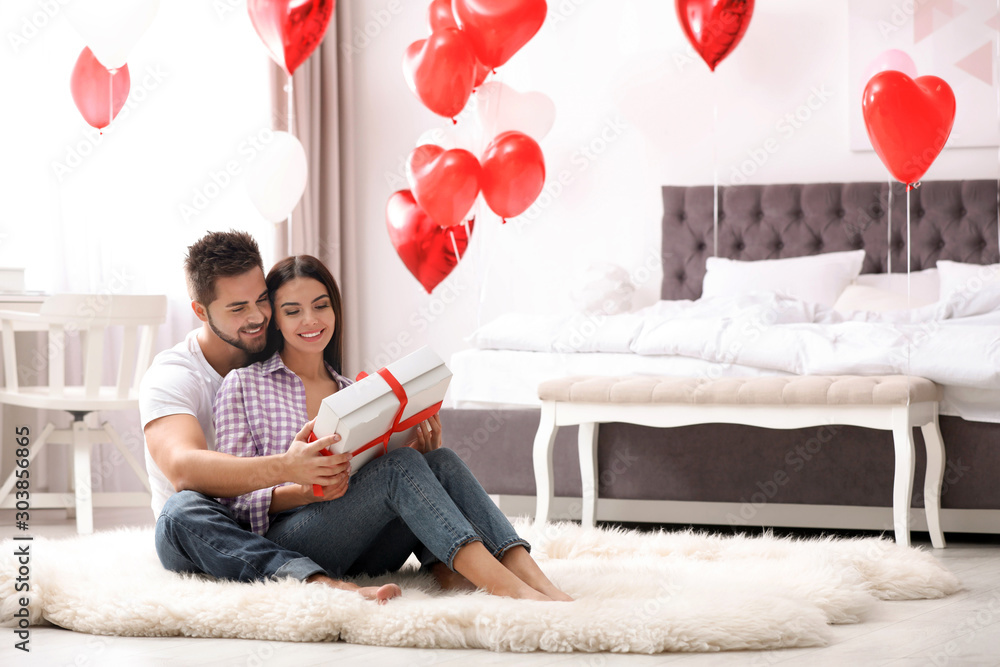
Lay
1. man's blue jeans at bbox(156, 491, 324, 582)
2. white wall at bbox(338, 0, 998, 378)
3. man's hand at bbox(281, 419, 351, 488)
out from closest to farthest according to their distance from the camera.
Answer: man's hand at bbox(281, 419, 351, 488)
man's blue jeans at bbox(156, 491, 324, 582)
white wall at bbox(338, 0, 998, 378)

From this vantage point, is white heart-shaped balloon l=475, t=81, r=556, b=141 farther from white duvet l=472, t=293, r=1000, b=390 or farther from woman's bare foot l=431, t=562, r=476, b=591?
woman's bare foot l=431, t=562, r=476, b=591

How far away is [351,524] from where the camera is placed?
1.72 meters

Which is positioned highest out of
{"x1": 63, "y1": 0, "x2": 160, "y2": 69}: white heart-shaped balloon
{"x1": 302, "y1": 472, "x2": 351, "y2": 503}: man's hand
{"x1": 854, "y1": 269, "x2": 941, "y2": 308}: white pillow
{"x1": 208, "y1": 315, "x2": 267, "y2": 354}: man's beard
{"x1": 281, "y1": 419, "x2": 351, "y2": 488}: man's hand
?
{"x1": 63, "y1": 0, "x2": 160, "y2": 69}: white heart-shaped balloon

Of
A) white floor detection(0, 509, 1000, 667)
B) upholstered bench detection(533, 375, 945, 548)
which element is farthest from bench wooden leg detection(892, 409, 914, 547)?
white floor detection(0, 509, 1000, 667)

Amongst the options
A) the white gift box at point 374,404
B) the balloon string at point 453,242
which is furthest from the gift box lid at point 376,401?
the balloon string at point 453,242

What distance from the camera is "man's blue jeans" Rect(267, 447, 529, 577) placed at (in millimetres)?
1654

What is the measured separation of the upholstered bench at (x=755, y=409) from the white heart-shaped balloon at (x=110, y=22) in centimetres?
152

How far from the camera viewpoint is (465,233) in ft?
13.0

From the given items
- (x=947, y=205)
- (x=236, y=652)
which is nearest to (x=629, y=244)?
(x=947, y=205)

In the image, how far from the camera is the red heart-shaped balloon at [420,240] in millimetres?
3721

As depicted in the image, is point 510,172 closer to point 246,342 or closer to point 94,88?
point 94,88

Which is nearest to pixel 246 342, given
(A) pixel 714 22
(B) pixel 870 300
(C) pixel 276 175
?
(C) pixel 276 175

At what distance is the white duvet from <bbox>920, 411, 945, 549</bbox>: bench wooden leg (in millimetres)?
130

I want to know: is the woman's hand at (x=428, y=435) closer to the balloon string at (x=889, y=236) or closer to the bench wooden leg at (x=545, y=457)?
the bench wooden leg at (x=545, y=457)
